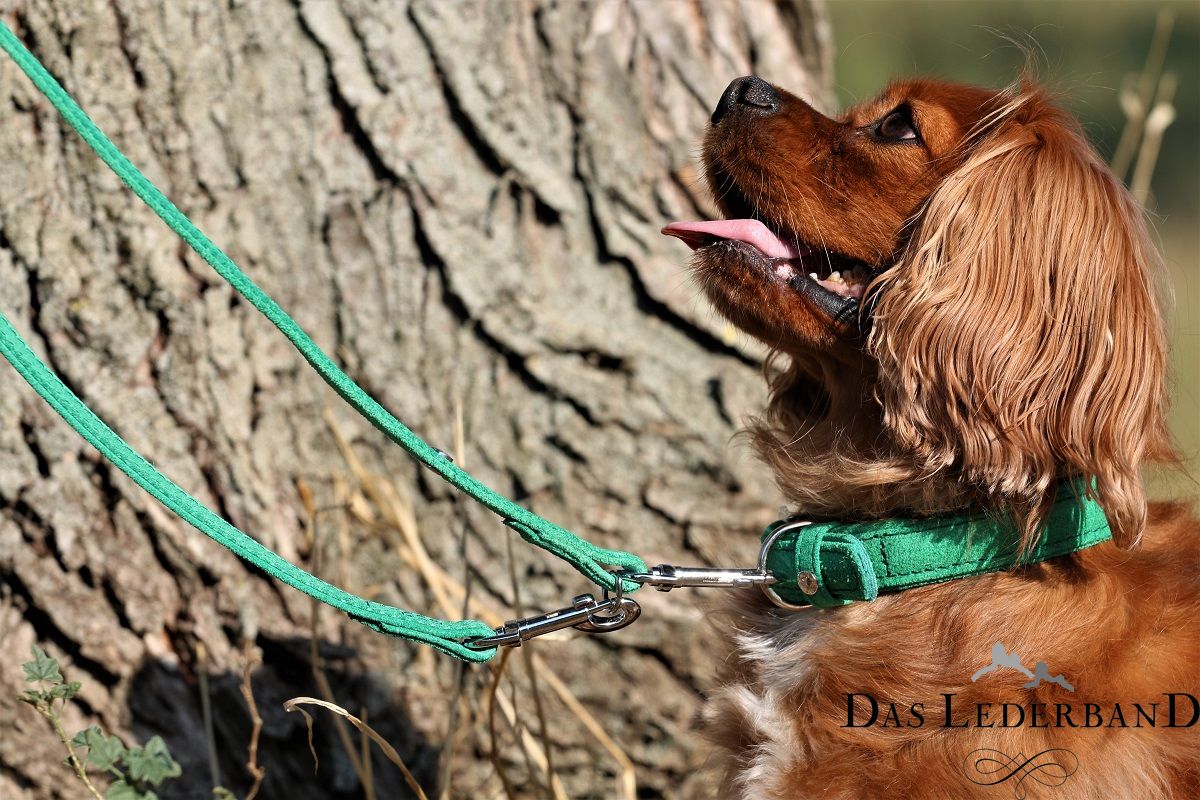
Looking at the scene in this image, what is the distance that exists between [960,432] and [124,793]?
67.8 inches

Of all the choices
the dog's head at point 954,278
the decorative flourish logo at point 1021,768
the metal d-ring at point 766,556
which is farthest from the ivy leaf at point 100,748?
the decorative flourish logo at point 1021,768

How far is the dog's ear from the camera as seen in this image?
77.4 inches

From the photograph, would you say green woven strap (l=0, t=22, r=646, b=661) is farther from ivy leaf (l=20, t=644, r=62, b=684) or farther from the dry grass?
the dry grass

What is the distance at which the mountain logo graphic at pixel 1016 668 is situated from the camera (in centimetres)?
190

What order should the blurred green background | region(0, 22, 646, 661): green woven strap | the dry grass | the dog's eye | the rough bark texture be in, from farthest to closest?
the blurred green background, the dry grass, the rough bark texture, the dog's eye, region(0, 22, 646, 661): green woven strap

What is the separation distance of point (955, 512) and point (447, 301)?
142cm

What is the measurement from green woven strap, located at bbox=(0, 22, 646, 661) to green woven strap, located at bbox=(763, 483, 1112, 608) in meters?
0.36

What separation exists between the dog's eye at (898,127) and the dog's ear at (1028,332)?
18 cm

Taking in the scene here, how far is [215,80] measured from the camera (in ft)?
8.71

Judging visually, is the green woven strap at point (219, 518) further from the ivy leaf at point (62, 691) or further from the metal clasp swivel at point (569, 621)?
the ivy leaf at point (62, 691)

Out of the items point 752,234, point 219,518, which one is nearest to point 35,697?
point 219,518

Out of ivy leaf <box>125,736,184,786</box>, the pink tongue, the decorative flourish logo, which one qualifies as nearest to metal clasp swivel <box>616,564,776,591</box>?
the decorative flourish logo

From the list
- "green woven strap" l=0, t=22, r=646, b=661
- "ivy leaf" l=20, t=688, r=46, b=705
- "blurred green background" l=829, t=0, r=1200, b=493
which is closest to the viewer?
"green woven strap" l=0, t=22, r=646, b=661

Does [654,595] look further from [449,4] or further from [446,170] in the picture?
[449,4]
